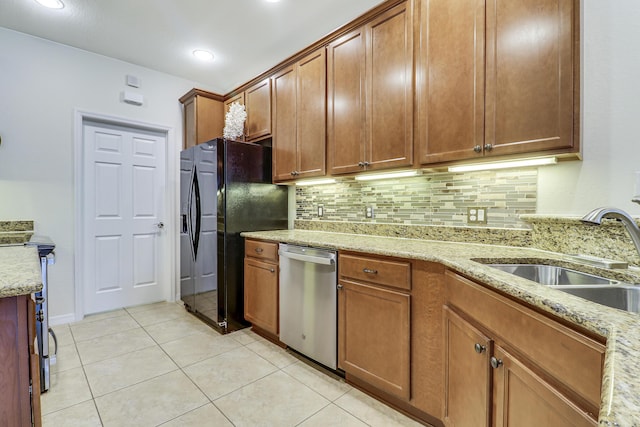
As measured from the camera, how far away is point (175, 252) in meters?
3.54

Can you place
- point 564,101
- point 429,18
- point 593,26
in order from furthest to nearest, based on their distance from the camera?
point 429,18 → point 593,26 → point 564,101

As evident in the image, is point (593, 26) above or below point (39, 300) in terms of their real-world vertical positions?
above

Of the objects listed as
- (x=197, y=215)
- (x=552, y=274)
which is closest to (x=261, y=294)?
(x=197, y=215)

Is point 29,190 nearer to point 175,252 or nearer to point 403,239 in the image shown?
point 175,252

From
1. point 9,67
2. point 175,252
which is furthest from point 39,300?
point 9,67

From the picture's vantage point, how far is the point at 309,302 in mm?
2102

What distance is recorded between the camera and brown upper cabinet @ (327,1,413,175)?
1890 millimetres

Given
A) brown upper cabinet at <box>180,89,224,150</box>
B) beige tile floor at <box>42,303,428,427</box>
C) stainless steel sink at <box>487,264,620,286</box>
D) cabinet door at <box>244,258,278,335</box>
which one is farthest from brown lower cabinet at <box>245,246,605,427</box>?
brown upper cabinet at <box>180,89,224,150</box>

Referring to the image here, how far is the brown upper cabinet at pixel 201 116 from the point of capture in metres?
3.32

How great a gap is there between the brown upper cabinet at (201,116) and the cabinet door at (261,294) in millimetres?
1649

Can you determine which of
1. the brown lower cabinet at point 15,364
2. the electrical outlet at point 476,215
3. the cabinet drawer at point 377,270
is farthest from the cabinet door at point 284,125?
the brown lower cabinet at point 15,364

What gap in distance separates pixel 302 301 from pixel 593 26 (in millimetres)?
2271

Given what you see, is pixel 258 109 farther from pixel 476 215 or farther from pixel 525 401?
pixel 525 401

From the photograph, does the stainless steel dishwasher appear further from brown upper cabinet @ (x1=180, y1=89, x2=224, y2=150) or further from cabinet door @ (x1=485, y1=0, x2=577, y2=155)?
brown upper cabinet @ (x1=180, y1=89, x2=224, y2=150)
